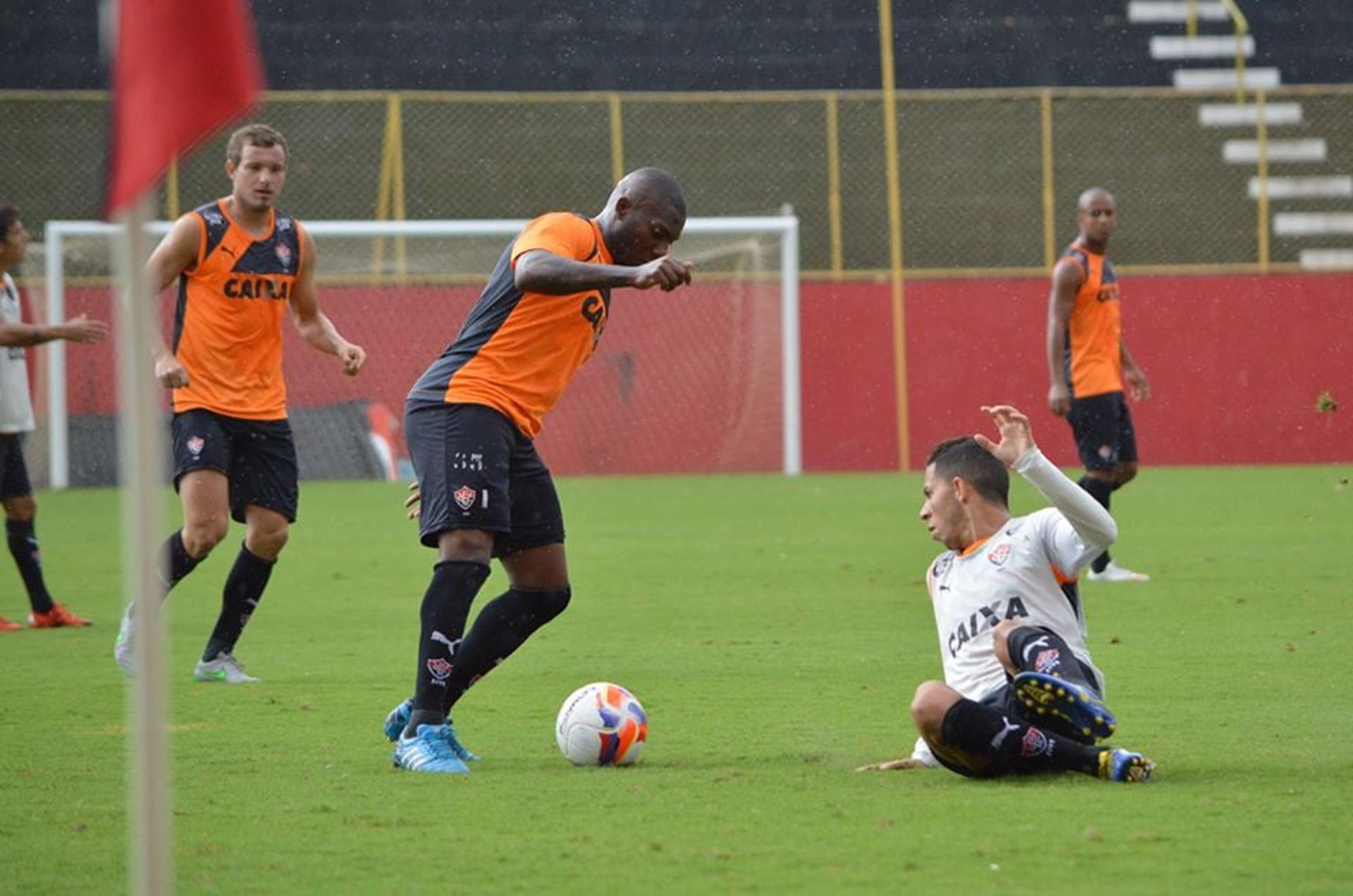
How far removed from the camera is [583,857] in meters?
4.77

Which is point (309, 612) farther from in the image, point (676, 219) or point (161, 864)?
point (161, 864)

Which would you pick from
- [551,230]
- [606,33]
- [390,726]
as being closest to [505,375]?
[551,230]

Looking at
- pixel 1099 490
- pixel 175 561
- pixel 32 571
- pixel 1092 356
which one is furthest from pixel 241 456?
pixel 1092 356

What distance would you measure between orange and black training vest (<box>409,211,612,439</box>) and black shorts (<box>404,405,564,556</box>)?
46 mm

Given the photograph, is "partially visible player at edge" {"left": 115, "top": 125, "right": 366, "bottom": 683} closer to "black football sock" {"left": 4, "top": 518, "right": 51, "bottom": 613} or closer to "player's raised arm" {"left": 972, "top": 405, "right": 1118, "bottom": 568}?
"black football sock" {"left": 4, "top": 518, "right": 51, "bottom": 613}

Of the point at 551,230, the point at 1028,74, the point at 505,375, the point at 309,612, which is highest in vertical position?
the point at 1028,74

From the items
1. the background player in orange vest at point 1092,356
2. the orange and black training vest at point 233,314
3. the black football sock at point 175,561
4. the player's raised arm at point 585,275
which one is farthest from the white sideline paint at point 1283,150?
the player's raised arm at point 585,275

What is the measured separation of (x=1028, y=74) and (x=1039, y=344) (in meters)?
5.62

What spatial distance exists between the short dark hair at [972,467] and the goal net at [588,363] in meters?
17.4

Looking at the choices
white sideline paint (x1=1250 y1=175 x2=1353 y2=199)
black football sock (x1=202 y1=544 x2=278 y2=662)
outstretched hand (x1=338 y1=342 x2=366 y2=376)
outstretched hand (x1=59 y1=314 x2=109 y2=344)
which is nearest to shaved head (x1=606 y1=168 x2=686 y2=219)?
outstretched hand (x1=338 y1=342 x2=366 y2=376)

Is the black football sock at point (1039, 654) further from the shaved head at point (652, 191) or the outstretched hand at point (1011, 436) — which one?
the shaved head at point (652, 191)

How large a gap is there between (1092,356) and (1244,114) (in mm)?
15162

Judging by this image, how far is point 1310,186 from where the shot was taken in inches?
1058

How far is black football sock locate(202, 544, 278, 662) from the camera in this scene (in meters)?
8.25
